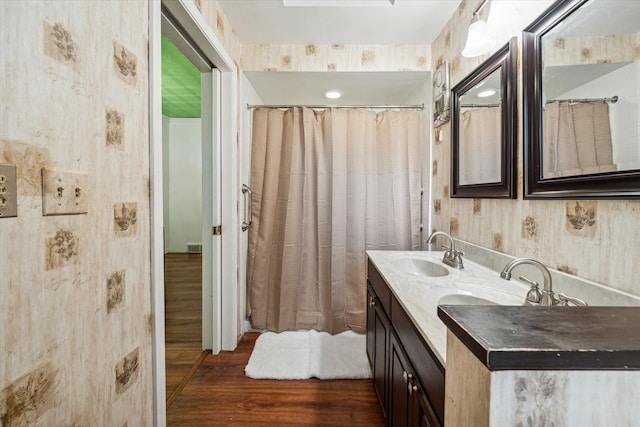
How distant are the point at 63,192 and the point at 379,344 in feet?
4.69

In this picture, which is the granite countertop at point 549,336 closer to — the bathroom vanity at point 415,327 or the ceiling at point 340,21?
the bathroom vanity at point 415,327

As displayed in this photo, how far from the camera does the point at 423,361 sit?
0.78 metres

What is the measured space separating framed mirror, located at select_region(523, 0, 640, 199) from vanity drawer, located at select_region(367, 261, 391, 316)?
2.39ft

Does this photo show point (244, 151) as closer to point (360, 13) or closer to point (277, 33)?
point (277, 33)

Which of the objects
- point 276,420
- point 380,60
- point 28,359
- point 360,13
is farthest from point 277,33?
point 276,420

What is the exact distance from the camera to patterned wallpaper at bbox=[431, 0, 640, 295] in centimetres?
77

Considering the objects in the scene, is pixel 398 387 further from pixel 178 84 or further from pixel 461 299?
pixel 178 84

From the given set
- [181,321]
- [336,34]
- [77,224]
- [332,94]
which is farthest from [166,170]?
[77,224]

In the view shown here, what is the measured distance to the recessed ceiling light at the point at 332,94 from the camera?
8.03 ft

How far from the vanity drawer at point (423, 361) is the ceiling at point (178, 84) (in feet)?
7.67

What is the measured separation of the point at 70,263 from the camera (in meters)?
0.69

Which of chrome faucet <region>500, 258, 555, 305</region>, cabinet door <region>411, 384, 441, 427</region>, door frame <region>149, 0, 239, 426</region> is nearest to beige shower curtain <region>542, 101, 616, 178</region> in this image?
chrome faucet <region>500, 258, 555, 305</region>

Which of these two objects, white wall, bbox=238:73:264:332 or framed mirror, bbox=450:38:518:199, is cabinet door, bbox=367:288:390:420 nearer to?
framed mirror, bbox=450:38:518:199

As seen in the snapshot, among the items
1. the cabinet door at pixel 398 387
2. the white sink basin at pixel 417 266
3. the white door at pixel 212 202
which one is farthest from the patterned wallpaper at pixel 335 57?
the cabinet door at pixel 398 387
